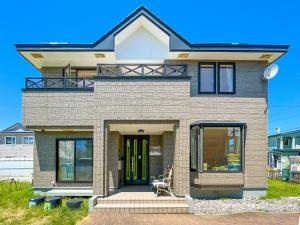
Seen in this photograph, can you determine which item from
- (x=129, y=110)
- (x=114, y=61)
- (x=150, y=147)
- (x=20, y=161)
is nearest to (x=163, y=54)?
(x=114, y=61)

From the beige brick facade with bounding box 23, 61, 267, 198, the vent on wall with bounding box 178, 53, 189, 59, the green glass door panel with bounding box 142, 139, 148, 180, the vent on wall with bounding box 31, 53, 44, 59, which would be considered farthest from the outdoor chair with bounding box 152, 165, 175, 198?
the vent on wall with bounding box 31, 53, 44, 59

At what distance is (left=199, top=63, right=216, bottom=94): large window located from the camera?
13.3 m

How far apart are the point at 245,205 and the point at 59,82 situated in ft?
33.6

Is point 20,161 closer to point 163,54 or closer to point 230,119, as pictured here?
point 163,54

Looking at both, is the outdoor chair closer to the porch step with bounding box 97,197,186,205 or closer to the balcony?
the porch step with bounding box 97,197,186,205

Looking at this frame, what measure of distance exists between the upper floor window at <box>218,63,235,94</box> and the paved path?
19.4 feet

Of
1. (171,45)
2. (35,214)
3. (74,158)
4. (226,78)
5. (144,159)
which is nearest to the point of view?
(35,214)

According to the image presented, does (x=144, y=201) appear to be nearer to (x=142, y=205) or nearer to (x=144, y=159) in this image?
(x=142, y=205)

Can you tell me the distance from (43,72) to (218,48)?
8.91 m

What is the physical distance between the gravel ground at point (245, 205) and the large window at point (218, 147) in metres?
1.38

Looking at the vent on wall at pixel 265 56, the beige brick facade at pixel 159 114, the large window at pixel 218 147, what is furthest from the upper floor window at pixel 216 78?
the large window at pixel 218 147

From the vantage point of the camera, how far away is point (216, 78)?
13250 mm

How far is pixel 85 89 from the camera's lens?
12.3 m

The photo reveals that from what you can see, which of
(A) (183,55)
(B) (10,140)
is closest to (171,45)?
(A) (183,55)
